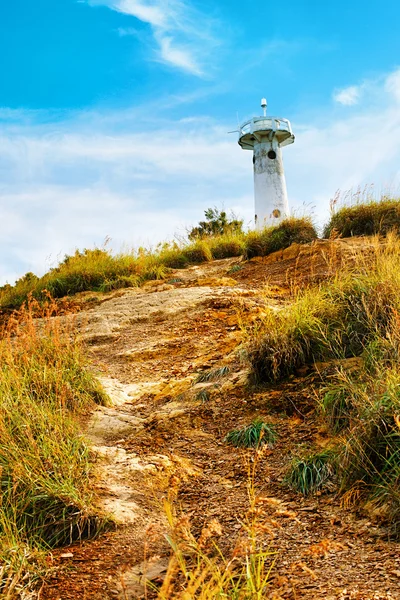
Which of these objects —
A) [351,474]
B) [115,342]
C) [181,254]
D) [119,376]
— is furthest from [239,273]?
[351,474]

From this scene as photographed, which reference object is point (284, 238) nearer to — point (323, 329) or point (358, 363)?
point (323, 329)

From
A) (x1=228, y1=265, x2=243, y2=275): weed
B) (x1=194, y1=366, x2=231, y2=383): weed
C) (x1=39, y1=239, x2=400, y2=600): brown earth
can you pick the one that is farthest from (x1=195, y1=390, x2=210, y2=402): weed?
(x1=228, y1=265, x2=243, y2=275): weed

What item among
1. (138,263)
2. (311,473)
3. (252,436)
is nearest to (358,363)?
(252,436)

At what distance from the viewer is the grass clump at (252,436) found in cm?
409

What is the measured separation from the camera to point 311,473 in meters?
3.42

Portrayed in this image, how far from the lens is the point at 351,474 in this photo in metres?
3.23

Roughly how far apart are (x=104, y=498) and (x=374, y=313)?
2.83 m

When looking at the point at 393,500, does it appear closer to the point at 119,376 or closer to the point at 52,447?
the point at 52,447

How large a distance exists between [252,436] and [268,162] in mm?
21560

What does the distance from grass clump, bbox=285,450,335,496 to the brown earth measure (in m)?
0.07

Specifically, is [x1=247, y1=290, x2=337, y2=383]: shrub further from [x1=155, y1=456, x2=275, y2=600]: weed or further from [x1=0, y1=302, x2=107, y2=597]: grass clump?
[x1=155, y1=456, x2=275, y2=600]: weed

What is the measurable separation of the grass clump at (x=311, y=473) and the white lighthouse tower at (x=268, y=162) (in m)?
19.9

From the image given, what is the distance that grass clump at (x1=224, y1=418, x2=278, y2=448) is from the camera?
13.4 feet

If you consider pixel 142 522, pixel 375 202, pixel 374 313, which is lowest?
pixel 142 522
